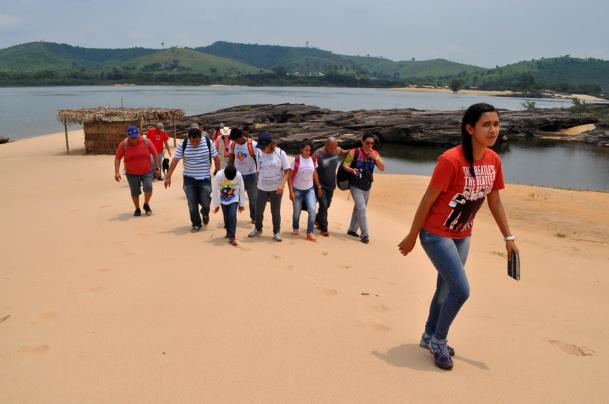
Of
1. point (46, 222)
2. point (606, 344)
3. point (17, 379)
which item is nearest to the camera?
point (17, 379)

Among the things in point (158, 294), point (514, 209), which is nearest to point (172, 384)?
point (158, 294)

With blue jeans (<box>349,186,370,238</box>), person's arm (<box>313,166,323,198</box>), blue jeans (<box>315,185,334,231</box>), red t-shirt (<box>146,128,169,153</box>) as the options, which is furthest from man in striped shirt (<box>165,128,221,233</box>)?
red t-shirt (<box>146,128,169,153</box>)

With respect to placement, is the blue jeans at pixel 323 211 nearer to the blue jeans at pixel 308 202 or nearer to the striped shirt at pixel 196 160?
the blue jeans at pixel 308 202

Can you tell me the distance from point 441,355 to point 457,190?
1.21 meters

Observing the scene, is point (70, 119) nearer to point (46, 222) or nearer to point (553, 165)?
point (46, 222)

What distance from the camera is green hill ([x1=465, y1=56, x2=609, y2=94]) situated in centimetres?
16350

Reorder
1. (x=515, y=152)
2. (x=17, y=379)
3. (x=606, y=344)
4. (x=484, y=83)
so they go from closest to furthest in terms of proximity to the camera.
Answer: (x=17, y=379), (x=606, y=344), (x=515, y=152), (x=484, y=83)

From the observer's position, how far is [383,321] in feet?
13.8

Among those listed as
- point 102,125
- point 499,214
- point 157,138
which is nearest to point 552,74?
point 102,125

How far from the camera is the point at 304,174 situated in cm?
750

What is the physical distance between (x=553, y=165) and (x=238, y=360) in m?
27.2

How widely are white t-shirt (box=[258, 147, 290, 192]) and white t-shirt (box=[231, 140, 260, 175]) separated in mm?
624

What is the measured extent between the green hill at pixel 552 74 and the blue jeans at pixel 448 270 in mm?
161767

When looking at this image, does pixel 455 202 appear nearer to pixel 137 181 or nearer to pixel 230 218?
pixel 230 218
